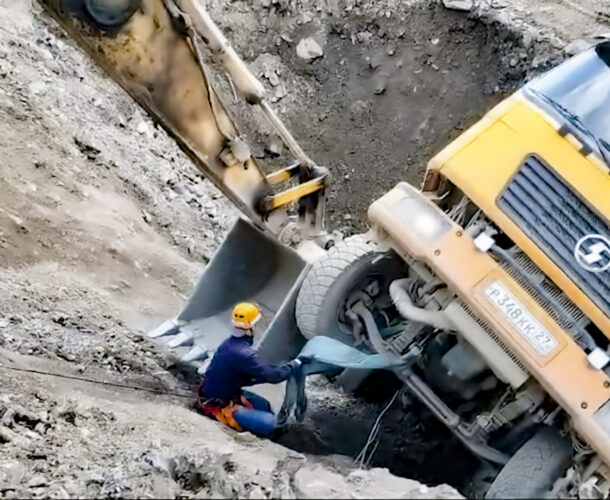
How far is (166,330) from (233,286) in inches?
21.8

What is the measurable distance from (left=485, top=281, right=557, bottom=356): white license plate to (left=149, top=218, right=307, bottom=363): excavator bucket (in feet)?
6.08

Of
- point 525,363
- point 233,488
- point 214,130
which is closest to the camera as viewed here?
point 233,488

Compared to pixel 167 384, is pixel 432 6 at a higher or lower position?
higher

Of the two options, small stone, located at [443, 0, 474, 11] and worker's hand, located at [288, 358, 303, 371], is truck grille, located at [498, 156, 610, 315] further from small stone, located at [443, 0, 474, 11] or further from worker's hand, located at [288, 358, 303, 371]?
small stone, located at [443, 0, 474, 11]

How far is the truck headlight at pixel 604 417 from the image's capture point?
5133 millimetres

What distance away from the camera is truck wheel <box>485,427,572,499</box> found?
17.3 ft

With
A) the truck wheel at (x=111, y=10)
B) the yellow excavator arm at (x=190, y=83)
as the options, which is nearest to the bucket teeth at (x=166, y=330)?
the yellow excavator arm at (x=190, y=83)

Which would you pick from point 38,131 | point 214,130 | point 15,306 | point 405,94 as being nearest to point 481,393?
point 214,130

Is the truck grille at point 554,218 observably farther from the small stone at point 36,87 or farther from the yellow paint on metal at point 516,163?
the small stone at point 36,87

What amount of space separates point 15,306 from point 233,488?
2897 mm

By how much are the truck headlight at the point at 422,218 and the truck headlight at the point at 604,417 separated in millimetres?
1204

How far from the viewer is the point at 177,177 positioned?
33.0 ft

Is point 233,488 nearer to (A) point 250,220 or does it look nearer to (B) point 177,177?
(A) point 250,220

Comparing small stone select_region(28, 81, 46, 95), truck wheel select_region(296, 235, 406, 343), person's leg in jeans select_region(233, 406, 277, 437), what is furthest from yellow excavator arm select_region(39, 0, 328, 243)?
small stone select_region(28, 81, 46, 95)
